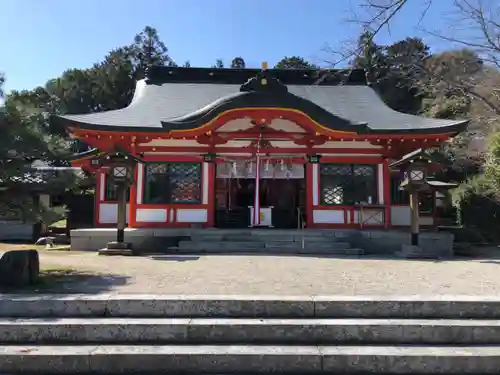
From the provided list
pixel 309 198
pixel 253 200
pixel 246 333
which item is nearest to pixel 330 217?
pixel 309 198

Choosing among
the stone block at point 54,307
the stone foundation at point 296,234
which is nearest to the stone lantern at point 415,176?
the stone foundation at point 296,234

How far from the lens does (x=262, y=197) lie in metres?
14.5

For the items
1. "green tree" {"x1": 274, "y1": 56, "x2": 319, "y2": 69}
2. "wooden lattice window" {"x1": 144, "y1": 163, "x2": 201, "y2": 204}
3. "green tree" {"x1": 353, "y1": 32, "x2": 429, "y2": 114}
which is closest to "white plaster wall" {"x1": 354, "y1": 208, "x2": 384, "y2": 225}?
"green tree" {"x1": 353, "y1": 32, "x2": 429, "y2": 114}

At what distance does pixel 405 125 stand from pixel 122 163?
7518mm

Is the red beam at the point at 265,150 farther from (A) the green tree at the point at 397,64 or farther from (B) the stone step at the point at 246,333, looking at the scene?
(B) the stone step at the point at 246,333

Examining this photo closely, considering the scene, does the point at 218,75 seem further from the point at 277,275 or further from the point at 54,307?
the point at 54,307

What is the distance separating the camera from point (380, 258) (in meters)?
8.80

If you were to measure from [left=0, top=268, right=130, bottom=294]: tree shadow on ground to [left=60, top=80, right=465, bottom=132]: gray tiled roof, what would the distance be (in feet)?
16.6

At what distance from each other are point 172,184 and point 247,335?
25.8 ft

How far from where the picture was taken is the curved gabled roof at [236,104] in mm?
10305

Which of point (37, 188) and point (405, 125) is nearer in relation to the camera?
point (37, 188)

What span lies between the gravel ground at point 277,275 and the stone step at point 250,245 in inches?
41.4

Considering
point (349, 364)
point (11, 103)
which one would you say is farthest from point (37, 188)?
point (349, 364)

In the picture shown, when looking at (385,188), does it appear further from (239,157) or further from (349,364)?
(349,364)
